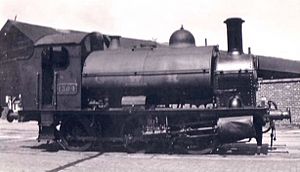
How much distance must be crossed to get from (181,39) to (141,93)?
230 centimetres

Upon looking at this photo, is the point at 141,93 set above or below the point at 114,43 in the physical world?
below

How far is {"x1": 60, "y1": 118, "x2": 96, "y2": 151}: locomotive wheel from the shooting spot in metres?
12.0

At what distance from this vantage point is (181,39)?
40.4 feet

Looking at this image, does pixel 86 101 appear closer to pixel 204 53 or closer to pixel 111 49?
pixel 111 49

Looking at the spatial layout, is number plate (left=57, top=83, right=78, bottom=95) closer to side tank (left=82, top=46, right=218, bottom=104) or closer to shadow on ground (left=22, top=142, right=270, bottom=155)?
side tank (left=82, top=46, right=218, bottom=104)

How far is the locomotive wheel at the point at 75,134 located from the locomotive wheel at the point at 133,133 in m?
1.14

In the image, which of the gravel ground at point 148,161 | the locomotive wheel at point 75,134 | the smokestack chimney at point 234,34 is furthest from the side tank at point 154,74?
the gravel ground at point 148,161

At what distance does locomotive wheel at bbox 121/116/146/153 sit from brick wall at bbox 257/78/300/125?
1174 cm

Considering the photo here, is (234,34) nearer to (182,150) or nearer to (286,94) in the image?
(182,150)

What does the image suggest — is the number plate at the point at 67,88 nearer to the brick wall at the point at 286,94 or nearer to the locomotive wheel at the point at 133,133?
the locomotive wheel at the point at 133,133

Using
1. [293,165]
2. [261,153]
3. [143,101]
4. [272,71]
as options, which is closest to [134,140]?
[143,101]

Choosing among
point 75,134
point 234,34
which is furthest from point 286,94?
point 75,134

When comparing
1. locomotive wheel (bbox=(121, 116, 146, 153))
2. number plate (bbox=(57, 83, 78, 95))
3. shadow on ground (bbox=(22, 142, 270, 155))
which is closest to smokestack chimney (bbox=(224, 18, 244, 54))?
Result: shadow on ground (bbox=(22, 142, 270, 155))

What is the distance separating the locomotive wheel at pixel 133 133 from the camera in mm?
11430
